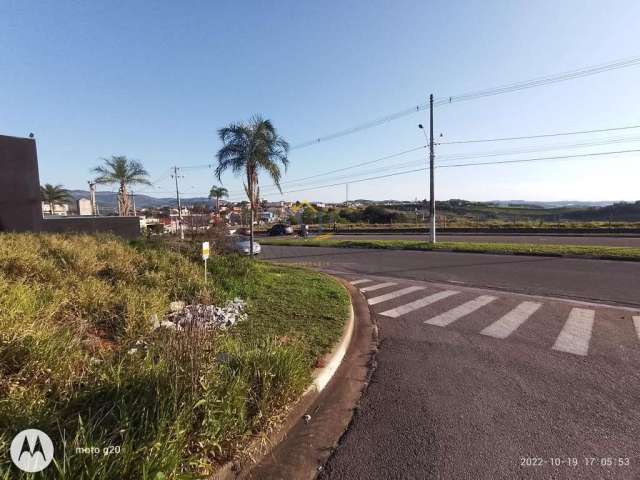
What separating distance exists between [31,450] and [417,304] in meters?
6.88

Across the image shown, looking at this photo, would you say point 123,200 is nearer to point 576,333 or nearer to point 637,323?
point 576,333

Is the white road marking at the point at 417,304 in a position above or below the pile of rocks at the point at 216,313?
below

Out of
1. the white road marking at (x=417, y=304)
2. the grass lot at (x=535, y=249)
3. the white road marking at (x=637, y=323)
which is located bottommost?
the white road marking at (x=417, y=304)

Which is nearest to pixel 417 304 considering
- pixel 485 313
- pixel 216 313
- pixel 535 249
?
pixel 485 313

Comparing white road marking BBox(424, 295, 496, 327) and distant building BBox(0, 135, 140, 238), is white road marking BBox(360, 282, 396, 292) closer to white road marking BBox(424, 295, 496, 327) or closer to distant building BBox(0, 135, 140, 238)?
white road marking BBox(424, 295, 496, 327)

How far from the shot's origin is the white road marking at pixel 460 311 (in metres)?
6.22

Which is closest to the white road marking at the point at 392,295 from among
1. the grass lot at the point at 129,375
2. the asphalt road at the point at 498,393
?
the asphalt road at the point at 498,393

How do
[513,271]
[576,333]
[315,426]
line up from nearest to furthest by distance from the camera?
1. [315,426]
2. [576,333]
3. [513,271]

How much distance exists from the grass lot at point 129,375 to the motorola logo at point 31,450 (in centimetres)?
5

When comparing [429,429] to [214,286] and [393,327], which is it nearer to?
[393,327]

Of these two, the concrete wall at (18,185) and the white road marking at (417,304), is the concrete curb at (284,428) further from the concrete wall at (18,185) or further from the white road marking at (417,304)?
the concrete wall at (18,185)

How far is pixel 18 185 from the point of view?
50.1ft

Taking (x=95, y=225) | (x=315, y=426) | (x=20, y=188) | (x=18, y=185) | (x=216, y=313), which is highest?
(x=18, y=185)

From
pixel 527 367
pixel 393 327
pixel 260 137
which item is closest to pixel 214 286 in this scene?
pixel 393 327
